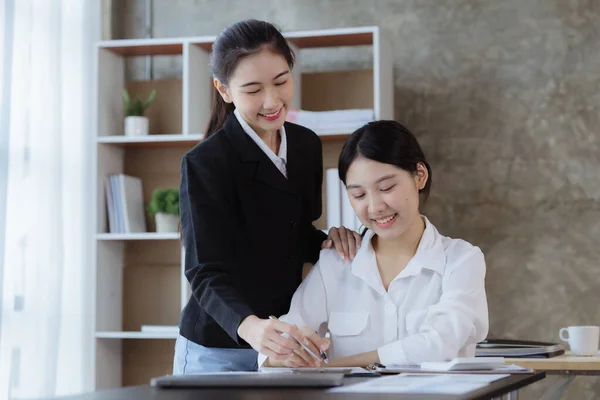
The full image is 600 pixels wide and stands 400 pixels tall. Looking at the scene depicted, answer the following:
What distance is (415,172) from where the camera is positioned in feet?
5.95

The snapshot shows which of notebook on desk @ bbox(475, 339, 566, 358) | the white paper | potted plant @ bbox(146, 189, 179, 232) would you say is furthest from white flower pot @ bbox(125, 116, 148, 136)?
the white paper

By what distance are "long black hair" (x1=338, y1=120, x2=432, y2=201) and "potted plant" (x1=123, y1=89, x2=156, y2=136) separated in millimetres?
1923

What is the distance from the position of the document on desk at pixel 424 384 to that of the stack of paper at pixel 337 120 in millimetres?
1987

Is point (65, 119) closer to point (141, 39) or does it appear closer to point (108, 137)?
point (108, 137)

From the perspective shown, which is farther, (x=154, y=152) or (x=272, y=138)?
(x=154, y=152)

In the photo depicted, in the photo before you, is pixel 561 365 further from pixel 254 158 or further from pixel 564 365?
pixel 254 158

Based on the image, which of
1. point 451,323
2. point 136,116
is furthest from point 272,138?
point 136,116

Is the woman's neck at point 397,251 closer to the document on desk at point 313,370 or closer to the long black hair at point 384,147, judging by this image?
the long black hair at point 384,147

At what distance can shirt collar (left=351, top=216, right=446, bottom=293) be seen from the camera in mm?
1746

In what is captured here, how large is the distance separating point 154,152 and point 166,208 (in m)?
0.37

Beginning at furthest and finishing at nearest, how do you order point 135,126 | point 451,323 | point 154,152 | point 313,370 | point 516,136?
point 154,152 → point 135,126 → point 516,136 → point 451,323 → point 313,370

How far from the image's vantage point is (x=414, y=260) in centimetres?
176

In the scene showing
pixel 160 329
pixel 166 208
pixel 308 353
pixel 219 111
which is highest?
pixel 219 111

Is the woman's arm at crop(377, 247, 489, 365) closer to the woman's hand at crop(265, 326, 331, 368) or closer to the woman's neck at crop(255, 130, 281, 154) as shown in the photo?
the woman's hand at crop(265, 326, 331, 368)
